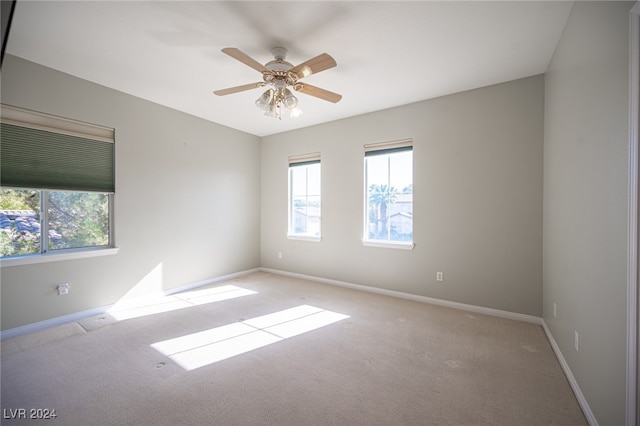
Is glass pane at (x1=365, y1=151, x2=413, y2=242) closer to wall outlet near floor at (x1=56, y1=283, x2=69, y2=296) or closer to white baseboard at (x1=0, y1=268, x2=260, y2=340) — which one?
white baseboard at (x1=0, y1=268, x2=260, y2=340)

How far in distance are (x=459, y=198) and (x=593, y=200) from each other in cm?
178

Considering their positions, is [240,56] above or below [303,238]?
above

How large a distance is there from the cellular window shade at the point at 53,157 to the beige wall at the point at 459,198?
3024mm

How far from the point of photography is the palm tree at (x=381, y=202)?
4.04 metres

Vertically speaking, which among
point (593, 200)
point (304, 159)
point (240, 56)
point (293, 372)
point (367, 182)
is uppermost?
point (240, 56)

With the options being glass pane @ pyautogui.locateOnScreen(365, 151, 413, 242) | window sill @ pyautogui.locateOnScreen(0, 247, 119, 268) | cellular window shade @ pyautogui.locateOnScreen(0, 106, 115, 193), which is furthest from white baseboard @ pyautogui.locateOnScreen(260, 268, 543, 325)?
cellular window shade @ pyautogui.locateOnScreen(0, 106, 115, 193)

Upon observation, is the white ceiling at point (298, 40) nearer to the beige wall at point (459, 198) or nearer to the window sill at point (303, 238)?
the beige wall at point (459, 198)

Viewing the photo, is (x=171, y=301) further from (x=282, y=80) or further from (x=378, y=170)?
(x=378, y=170)

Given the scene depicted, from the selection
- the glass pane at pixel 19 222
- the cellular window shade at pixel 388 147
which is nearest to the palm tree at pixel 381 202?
the cellular window shade at pixel 388 147

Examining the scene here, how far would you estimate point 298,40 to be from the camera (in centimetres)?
239

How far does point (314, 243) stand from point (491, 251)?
2.63 m

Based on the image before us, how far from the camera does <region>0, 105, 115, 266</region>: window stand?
2699 mm

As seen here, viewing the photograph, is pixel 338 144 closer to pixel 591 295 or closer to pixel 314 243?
pixel 314 243

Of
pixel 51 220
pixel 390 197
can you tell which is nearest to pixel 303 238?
pixel 390 197
